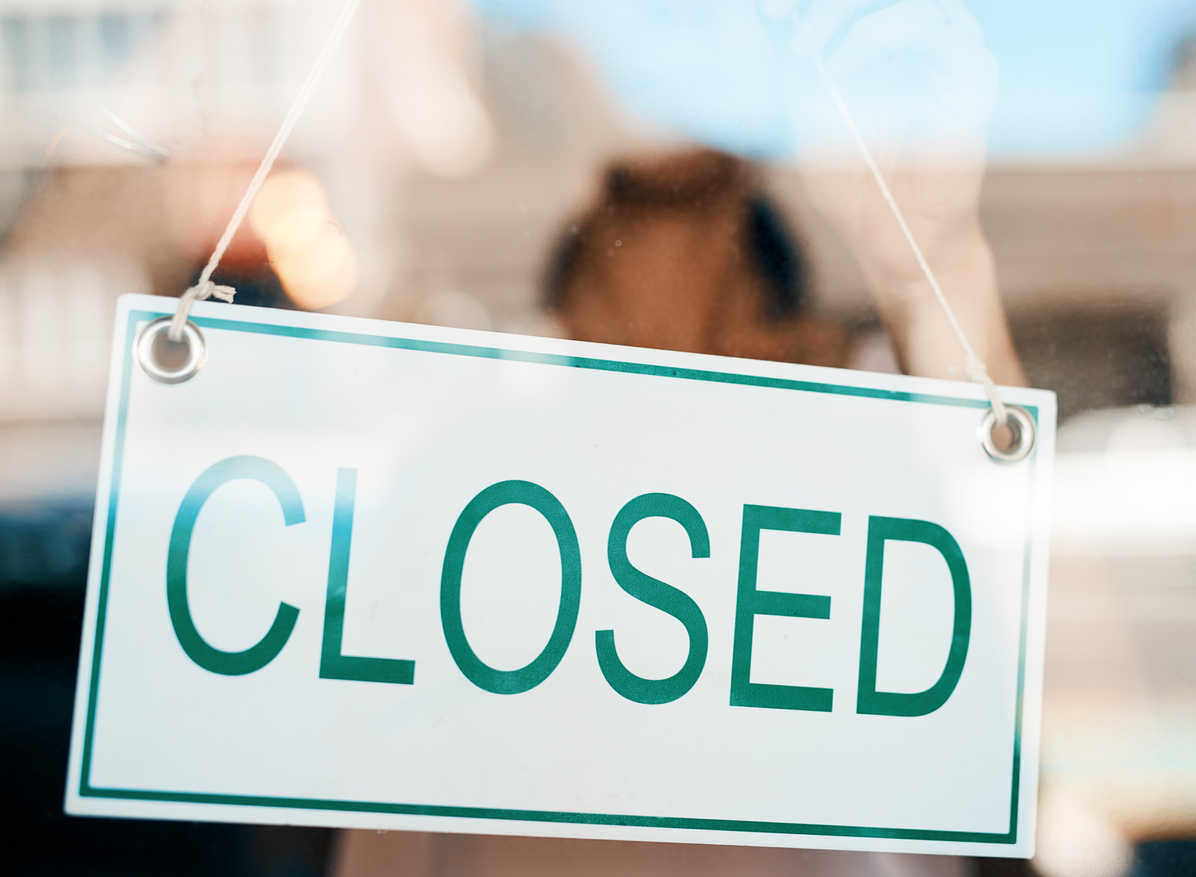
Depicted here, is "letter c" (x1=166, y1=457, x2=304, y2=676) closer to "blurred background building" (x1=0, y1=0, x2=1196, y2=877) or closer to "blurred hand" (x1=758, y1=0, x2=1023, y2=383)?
"blurred background building" (x1=0, y1=0, x2=1196, y2=877)

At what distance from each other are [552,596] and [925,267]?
456 mm

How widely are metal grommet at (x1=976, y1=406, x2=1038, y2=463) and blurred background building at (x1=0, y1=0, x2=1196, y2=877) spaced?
0.04 m

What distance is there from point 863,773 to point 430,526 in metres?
0.43

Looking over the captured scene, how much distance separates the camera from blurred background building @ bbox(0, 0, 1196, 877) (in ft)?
2.23

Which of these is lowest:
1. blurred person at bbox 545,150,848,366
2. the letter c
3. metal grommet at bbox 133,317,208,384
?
the letter c

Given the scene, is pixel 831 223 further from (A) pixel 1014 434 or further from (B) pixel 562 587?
(B) pixel 562 587

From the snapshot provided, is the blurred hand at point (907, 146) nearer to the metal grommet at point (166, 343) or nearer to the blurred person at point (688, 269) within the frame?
the blurred person at point (688, 269)

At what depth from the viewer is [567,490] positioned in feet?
2.30

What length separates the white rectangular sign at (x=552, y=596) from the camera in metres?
0.66

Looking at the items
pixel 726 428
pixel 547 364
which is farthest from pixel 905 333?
pixel 547 364

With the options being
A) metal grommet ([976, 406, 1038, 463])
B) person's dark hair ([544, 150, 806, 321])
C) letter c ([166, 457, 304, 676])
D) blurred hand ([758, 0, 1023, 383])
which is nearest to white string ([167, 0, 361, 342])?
letter c ([166, 457, 304, 676])

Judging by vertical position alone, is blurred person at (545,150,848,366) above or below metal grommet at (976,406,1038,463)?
above

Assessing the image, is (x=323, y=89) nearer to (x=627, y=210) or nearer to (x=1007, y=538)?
(x=627, y=210)

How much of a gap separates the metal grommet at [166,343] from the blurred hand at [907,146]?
543mm
